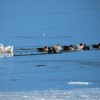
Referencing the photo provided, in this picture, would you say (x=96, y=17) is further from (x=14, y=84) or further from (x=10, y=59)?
(x=14, y=84)

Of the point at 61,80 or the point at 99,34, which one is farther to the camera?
the point at 99,34

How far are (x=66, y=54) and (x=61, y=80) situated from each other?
6989 mm

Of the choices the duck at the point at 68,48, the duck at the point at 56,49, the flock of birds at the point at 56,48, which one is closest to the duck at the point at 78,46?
the flock of birds at the point at 56,48

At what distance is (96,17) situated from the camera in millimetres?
48125

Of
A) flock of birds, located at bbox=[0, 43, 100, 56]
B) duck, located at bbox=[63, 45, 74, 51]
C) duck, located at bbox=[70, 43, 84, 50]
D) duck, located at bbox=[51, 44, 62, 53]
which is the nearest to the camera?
flock of birds, located at bbox=[0, 43, 100, 56]

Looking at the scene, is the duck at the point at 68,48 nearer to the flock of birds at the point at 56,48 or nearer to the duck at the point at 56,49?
the flock of birds at the point at 56,48

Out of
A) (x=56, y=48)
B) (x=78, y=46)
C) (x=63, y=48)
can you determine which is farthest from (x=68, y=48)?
(x=78, y=46)

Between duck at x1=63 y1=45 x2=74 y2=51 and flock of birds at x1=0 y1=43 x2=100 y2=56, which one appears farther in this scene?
duck at x1=63 y1=45 x2=74 y2=51

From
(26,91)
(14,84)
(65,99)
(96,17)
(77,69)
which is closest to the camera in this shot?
(65,99)

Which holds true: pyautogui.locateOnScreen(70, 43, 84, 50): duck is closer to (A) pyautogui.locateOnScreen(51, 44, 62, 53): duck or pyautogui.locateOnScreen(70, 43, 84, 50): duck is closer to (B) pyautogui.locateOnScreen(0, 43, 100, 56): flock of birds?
(B) pyautogui.locateOnScreen(0, 43, 100, 56): flock of birds

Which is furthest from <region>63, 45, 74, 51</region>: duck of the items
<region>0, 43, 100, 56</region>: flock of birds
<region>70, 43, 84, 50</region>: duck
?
<region>70, 43, 84, 50</region>: duck

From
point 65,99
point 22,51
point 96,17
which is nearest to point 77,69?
point 65,99

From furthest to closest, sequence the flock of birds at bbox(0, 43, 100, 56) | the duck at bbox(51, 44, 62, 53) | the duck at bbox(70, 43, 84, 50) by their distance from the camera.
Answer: the duck at bbox(70, 43, 84, 50), the duck at bbox(51, 44, 62, 53), the flock of birds at bbox(0, 43, 100, 56)

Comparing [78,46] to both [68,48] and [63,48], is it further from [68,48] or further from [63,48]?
[68,48]
